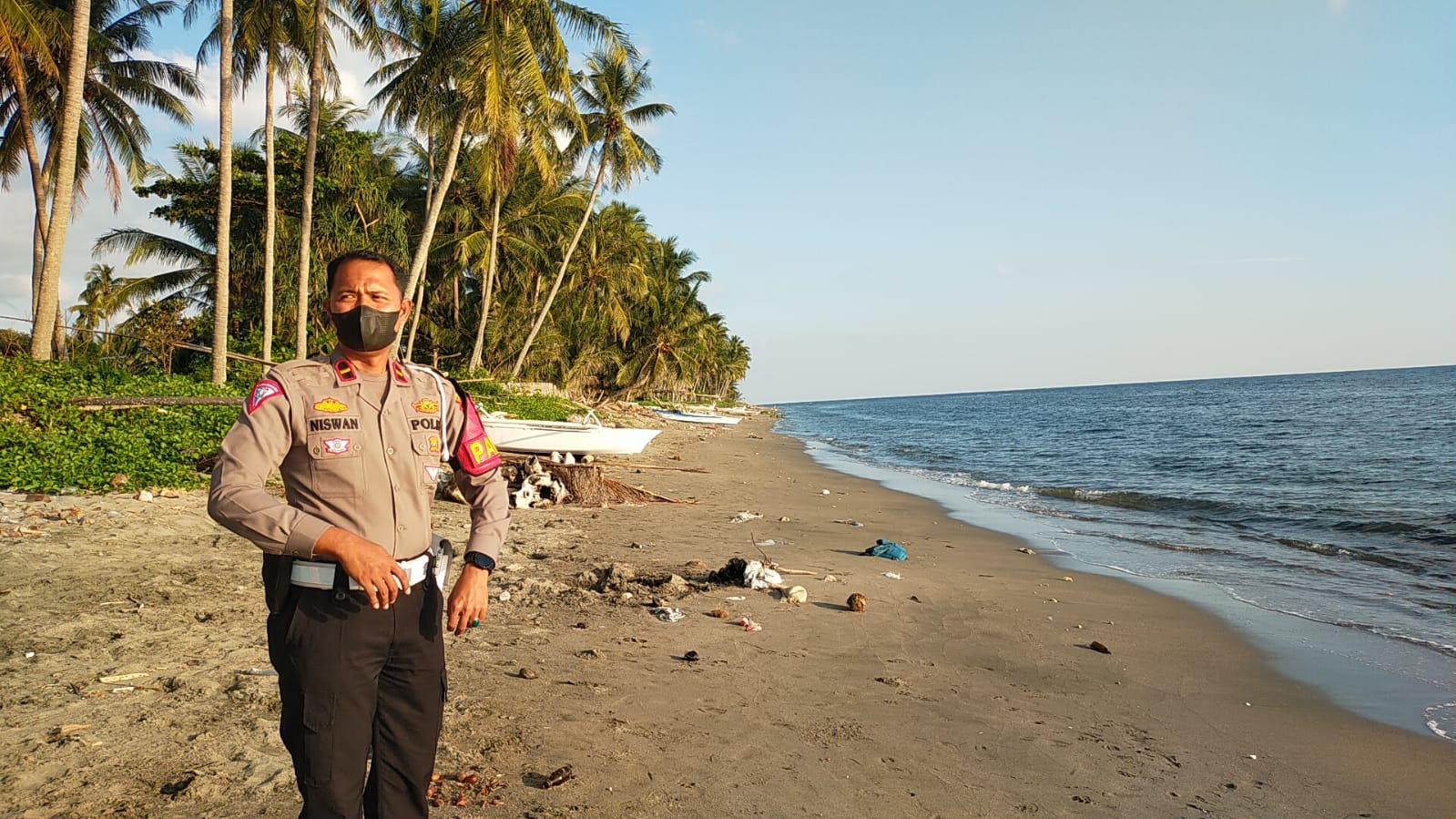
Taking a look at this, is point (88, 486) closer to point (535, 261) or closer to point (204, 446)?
point (204, 446)

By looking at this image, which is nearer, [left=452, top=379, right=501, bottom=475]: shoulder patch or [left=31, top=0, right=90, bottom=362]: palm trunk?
[left=452, top=379, right=501, bottom=475]: shoulder patch

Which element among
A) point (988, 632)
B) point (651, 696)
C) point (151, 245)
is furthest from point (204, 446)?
point (151, 245)

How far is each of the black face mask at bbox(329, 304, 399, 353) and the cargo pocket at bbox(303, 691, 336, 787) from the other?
0.91m

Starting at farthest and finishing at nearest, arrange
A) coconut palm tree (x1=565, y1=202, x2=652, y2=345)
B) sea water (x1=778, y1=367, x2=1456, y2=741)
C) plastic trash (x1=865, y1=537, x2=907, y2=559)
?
coconut palm tree (x1=565, y1=202, x2=652, y2=345) < plastic trash (x1=865, y1=537, x2=907, y2=559) < sea water (x1=778, y1=367, x2=1456, y2=741)

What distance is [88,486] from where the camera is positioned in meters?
8.91

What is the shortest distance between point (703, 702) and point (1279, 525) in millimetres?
13104

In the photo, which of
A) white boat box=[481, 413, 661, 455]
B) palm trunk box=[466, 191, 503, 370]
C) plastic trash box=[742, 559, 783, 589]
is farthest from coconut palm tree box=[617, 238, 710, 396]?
plastic trash box=[742, 559, 783, 589]

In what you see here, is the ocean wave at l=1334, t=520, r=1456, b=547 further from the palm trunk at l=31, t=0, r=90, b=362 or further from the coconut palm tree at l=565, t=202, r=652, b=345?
the coconut palm tree at l=565, t=202, r=652, b=345

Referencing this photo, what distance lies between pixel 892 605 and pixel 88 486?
842 cm

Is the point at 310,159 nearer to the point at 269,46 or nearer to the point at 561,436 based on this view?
the point at 269,46

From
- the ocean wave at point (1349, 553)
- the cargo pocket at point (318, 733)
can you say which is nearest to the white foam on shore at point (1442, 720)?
the cargo pocket at point (318, 733)

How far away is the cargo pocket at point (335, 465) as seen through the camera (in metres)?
2.20

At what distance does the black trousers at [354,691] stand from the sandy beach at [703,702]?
1040 millimetres

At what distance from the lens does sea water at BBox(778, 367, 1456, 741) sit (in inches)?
259
